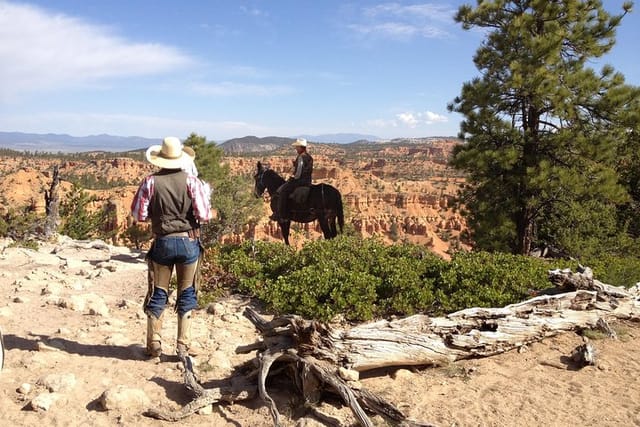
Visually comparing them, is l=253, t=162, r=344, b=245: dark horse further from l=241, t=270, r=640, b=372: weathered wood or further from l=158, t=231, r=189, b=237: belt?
l=158, t=231, r=189, b=237: belt

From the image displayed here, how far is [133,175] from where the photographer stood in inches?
3164

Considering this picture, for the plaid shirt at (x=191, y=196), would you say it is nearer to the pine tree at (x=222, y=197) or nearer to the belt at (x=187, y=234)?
the belt at (x=187, y=234)

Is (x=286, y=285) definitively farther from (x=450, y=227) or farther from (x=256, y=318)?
(x=450, y=227)

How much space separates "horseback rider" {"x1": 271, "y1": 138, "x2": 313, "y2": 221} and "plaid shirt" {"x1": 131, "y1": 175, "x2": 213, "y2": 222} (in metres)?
6.26

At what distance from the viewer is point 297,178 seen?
11203 millimetres

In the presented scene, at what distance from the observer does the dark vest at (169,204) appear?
4453 millimetres

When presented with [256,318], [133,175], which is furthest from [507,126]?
[133,175]

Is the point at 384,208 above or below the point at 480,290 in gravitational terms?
below

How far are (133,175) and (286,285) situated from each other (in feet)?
266

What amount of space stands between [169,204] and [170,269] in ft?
2.27

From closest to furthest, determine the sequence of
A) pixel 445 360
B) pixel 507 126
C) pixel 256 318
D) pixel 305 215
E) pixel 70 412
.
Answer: pixel 70 412 < pixel 256 318 < pixel 445 360 < pixel 305 215 < pixel 507 126

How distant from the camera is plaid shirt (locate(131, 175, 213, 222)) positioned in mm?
4434

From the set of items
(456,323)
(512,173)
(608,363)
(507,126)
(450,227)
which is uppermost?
(507,126)

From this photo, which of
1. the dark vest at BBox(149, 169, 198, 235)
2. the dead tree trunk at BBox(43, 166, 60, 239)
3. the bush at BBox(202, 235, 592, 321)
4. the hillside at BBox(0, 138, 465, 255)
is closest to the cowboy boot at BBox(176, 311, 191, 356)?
the dark vest at BBox(149, 169, 198, 235)
